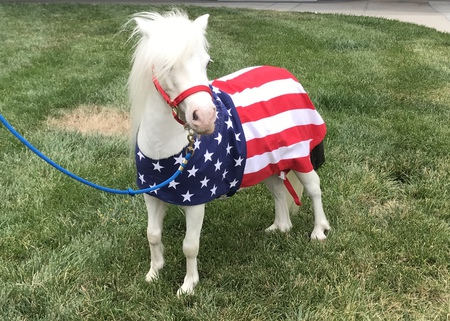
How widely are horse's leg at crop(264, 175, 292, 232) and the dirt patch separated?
200cm

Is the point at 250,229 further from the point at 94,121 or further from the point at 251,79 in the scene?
the point at 94,121

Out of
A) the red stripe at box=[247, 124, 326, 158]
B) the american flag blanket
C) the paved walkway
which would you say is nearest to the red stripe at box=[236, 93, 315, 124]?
the american flag blanket

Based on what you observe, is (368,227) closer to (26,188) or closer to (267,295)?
(267,295)

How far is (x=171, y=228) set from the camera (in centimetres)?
303

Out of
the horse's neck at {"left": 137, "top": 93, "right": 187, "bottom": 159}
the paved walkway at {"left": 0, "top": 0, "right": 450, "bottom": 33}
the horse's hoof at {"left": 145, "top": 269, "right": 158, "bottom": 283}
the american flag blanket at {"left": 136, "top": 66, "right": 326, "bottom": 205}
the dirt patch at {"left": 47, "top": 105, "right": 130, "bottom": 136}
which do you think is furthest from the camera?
the paved walkway at {"left": 0, "top": 0, "right": 450, "bottom": 33}

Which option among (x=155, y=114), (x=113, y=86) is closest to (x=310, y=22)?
(x=113, y=86)

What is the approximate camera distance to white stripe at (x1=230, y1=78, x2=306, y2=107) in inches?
98.3

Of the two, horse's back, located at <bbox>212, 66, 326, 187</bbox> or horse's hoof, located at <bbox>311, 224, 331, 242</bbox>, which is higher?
horse's back, located at <bbox>212, 66, 326, 187</bbox>

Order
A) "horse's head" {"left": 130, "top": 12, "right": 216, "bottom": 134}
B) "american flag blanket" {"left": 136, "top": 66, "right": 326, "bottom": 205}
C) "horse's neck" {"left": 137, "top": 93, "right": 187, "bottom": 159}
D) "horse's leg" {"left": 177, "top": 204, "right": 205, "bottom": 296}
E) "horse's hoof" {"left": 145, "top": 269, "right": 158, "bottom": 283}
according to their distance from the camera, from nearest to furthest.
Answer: "horse's head" {"left": 130, "top": 12, "right": 216, "bottom": 134}, "horse's neck" {"left": 137, "top": 93, "right": 187, "bottom": 159}, "american flag blanket" {"left": 136, "top": 66, "right": 326, "bottom": 205}, "horse's leg" {"left": 177, "top": 204, "right": 205, "bottom": 296}, "horse's hoof" {"left": 145, "top": 269, "right": 158, "bottom": 283}

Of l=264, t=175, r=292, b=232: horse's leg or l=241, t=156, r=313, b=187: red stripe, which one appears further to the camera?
l=264, t=175, r=292, b=232: horse's leg

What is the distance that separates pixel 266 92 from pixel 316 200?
2.53 ft

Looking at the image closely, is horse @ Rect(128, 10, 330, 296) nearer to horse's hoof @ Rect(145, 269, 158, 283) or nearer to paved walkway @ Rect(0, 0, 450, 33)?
horse's hoof @ Rect(145, 269, 158, 283)

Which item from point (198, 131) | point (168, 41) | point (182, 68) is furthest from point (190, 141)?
point (168, 41)

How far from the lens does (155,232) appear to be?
8.05 feet
